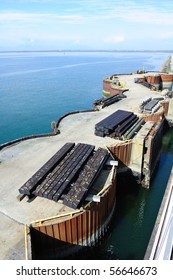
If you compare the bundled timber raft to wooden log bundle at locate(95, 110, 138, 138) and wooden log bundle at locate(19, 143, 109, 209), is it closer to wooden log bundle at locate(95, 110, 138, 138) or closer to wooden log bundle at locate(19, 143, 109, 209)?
wooden log bundle at locate(19, 143, 109, 209)

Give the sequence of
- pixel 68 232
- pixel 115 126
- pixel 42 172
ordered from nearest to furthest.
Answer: pixel 68 232, pixel 42 172, pixel 115 126

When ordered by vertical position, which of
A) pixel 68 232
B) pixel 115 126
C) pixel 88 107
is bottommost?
pixel 68 232

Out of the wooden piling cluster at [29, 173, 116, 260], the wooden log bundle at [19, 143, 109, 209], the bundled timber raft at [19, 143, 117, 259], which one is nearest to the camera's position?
the wooden piling cluster at [29, 173, 116, 260]

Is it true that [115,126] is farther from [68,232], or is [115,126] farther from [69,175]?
[68,232]

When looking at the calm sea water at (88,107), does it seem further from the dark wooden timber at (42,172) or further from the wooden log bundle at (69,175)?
the dark wooden timber at (42,172)

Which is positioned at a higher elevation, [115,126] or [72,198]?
[115,126]

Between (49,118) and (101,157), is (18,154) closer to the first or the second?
(101,157)

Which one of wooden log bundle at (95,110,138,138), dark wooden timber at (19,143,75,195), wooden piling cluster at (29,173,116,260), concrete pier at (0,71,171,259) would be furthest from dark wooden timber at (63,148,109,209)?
wooden log bundle at (95,110,138,138)

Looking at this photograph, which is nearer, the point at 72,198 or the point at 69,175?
the point at 72,198

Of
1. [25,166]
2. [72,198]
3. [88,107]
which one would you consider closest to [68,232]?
[72,198]
